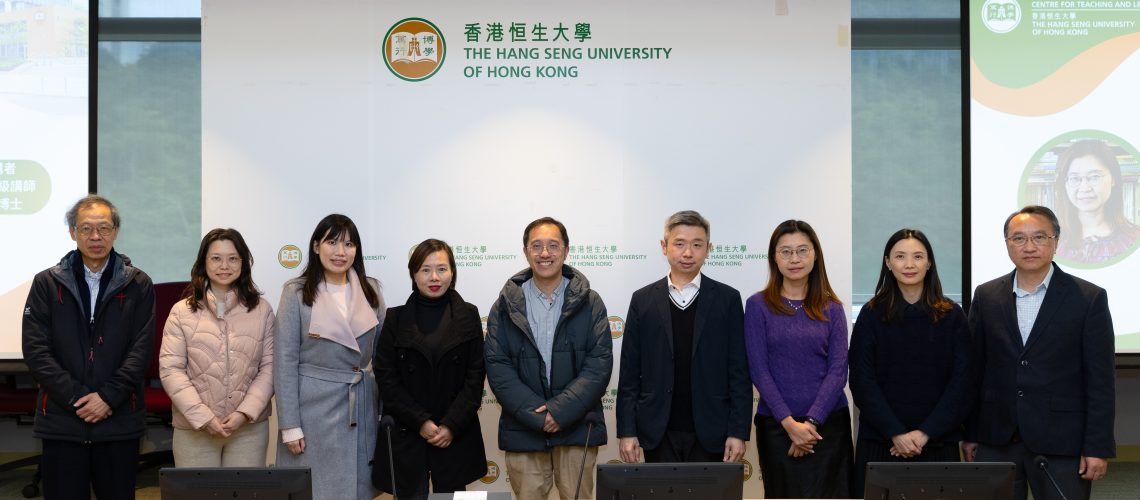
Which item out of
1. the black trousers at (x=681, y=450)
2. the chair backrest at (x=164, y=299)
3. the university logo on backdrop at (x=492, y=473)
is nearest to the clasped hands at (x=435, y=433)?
Result: the black trousers at (x=681, y=450)

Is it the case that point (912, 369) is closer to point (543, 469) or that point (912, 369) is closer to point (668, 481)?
point (543, 469)

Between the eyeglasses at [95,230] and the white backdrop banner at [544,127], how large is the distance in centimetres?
92

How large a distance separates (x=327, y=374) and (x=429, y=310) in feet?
1.57

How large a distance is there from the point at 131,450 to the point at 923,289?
3.23 meters

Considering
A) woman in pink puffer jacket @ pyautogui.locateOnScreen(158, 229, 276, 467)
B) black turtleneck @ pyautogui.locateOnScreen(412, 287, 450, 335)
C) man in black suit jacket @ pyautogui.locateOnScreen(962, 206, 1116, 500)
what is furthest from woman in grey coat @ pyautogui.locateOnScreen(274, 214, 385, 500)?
man in black suit jacket @ pyautogui.locateOnScreen(962, 206, 1116, 500)

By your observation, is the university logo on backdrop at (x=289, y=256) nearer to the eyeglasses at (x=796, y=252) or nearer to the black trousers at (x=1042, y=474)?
the eyeglasses at (x=796, y=252)

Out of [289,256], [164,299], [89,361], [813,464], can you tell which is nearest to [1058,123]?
[813,464]

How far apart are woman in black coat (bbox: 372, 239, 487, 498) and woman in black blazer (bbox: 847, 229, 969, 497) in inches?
60.1

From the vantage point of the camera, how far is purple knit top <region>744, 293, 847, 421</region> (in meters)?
3.29

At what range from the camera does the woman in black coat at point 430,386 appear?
3.31 meters

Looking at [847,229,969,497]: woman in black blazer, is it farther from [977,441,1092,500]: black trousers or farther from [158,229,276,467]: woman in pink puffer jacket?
[158,229,276,467]: woman in pink puffer jacket

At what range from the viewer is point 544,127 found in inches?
172

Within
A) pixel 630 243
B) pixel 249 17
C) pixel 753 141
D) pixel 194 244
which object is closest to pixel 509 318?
pixel 630 243

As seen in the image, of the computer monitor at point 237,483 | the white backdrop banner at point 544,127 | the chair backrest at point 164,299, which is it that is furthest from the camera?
the chair backrest at point 164,299
